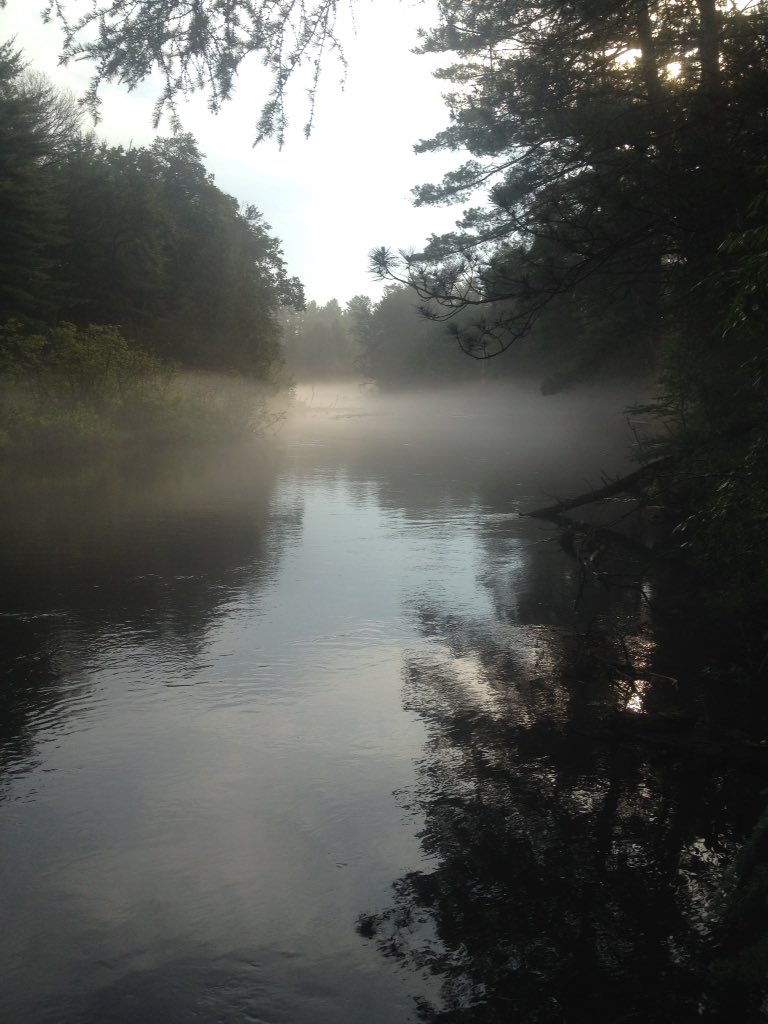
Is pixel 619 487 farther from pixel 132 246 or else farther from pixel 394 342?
pixel 394 342

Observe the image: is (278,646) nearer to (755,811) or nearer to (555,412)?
(755,811)

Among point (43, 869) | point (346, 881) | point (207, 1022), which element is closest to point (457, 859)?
point (346, 881)

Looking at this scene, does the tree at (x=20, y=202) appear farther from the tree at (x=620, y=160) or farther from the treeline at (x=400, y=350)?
the treeline at (x=400, y=350)

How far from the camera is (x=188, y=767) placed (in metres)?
6.92

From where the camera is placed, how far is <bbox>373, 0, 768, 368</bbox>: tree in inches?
351

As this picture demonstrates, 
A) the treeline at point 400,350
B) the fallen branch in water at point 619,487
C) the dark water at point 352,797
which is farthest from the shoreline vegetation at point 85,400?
the treeline at point 400,350

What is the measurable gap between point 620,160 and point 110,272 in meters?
30.4

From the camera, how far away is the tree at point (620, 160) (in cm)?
891

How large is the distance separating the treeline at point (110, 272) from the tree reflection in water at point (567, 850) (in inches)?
669

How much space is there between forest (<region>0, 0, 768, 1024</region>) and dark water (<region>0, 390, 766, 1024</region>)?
0.14 metres

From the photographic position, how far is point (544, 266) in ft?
28.3

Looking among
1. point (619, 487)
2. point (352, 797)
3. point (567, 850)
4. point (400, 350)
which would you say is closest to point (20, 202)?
point (619, 487)

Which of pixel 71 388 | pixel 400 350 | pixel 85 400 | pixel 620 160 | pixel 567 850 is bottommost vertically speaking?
pixel 567 850

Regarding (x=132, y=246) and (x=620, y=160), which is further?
(x=132, y=246)
